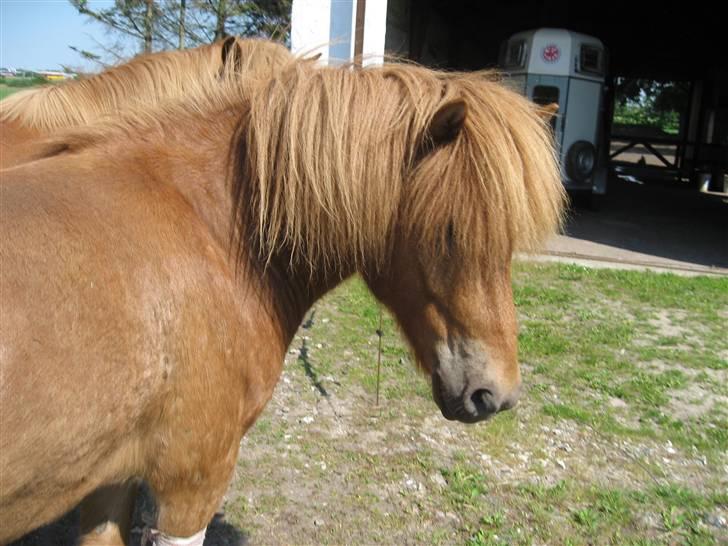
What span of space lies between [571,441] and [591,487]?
50 centimetres

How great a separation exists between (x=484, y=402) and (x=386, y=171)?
0.72 metres

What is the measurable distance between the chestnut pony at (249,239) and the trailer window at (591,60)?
1144 centimetres

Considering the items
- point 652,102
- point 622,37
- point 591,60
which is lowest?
point 591,60

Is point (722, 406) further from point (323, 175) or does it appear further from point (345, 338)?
point (323, 175)

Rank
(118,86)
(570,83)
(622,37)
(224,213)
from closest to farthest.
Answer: (224,213) < (118,86) < (570,83) < (622,37)

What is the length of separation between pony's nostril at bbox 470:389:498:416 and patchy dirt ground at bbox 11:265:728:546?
0.90 metres

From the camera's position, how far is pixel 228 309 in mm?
1670

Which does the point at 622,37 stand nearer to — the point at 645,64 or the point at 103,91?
the point at 645,64

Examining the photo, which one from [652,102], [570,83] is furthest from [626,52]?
[652,102]

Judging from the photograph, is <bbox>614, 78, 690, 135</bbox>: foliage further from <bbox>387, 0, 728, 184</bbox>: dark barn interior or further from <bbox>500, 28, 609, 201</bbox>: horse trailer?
<bbox>500, 28, 609, 201</bbox>: horse trailer

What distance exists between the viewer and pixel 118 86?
3.26 metres

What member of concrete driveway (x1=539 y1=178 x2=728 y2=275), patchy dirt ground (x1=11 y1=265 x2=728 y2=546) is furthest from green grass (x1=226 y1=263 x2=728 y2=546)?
concrete driveway (x1=539 y1=178 x2=728 y2=275)

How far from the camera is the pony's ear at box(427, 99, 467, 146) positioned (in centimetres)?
162

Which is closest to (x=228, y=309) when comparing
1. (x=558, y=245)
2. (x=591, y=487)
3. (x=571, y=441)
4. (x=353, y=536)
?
(x=353, y=536)
